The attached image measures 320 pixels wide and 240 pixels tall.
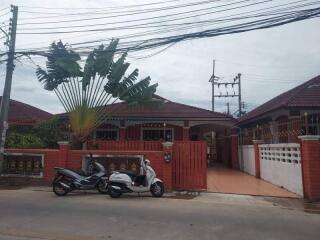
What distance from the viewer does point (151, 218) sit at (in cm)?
834

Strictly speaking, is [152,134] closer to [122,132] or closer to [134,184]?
[122,132]

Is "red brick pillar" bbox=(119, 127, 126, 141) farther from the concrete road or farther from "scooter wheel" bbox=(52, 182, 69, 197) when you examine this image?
the concrete road

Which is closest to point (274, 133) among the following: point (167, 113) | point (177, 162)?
point (177, 162)

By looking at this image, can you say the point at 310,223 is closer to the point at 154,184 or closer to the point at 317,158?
the point at 317,158

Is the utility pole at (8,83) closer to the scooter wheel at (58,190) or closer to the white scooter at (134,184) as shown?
the scooter wheel at (58,190)

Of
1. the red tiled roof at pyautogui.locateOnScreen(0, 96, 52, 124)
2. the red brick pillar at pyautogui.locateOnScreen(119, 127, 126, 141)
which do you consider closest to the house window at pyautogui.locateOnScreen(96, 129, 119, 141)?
the red brick pillar at pyautogui.locateOnScreen(119, 127, 126, 141)

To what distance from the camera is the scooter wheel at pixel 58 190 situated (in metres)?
11.9

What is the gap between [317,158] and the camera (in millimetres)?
11453

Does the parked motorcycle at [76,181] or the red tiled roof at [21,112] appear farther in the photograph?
the red tiled roof at [21,112]

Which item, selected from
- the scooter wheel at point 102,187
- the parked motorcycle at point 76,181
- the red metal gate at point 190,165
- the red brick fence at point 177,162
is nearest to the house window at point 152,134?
the red brick fence at point 177,162

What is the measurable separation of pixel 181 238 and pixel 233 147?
18.1 meters

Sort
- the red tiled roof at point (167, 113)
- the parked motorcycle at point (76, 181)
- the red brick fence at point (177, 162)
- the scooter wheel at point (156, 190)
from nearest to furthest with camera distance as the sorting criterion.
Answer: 1. the scooter wheel at point (156, 190)
2. the parked motorcycle at point (76, 181)
3. the red brick fence at point (177, 162)
4. the red tiled roof at point (167, 113)

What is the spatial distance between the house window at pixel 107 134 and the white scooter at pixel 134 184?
11417mm

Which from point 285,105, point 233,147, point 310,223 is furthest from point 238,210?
point 233,147
